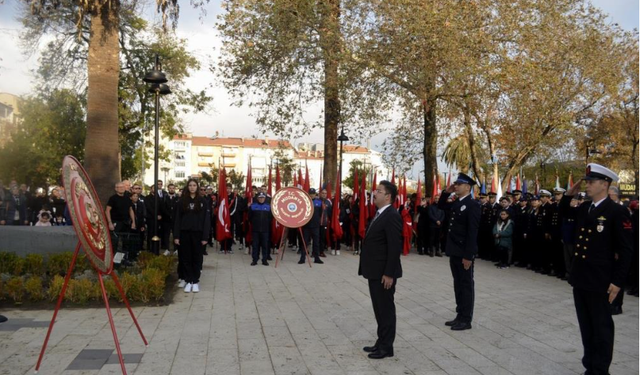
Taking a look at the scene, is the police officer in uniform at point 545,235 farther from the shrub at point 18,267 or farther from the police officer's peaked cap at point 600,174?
the shrub at point 18,267

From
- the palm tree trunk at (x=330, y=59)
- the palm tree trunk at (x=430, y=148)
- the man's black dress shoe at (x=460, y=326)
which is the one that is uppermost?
the palm tree trunk at (x=330, y=59)

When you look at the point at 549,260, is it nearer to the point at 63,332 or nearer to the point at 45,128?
the point at 63,332

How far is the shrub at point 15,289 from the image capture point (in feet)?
29.5

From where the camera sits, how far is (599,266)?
5.57m

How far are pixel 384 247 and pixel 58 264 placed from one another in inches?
291

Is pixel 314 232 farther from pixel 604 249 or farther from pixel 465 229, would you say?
pixel 604 249

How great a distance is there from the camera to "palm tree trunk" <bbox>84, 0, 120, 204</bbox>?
1390 centimetres

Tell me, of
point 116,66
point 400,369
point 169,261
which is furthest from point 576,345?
point 116,66

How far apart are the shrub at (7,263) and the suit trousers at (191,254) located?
3.05m

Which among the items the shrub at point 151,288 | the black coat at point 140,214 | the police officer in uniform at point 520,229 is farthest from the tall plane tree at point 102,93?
the police officer in uniform at point 520,229

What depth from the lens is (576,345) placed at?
693cm

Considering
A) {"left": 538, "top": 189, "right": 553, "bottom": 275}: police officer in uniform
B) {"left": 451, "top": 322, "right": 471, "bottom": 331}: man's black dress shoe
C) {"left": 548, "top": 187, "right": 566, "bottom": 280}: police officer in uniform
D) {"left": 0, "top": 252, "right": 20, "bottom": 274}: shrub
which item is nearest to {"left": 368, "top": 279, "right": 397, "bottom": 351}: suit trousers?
{"left": 451, "top": 322, "right": 471, "bottom": 331}: man's black dress shoe

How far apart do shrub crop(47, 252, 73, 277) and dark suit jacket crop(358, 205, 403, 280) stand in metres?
7.04

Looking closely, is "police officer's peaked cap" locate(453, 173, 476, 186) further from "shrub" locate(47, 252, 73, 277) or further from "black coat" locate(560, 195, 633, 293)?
"shrub" locate(47, 252, 73, 277)
